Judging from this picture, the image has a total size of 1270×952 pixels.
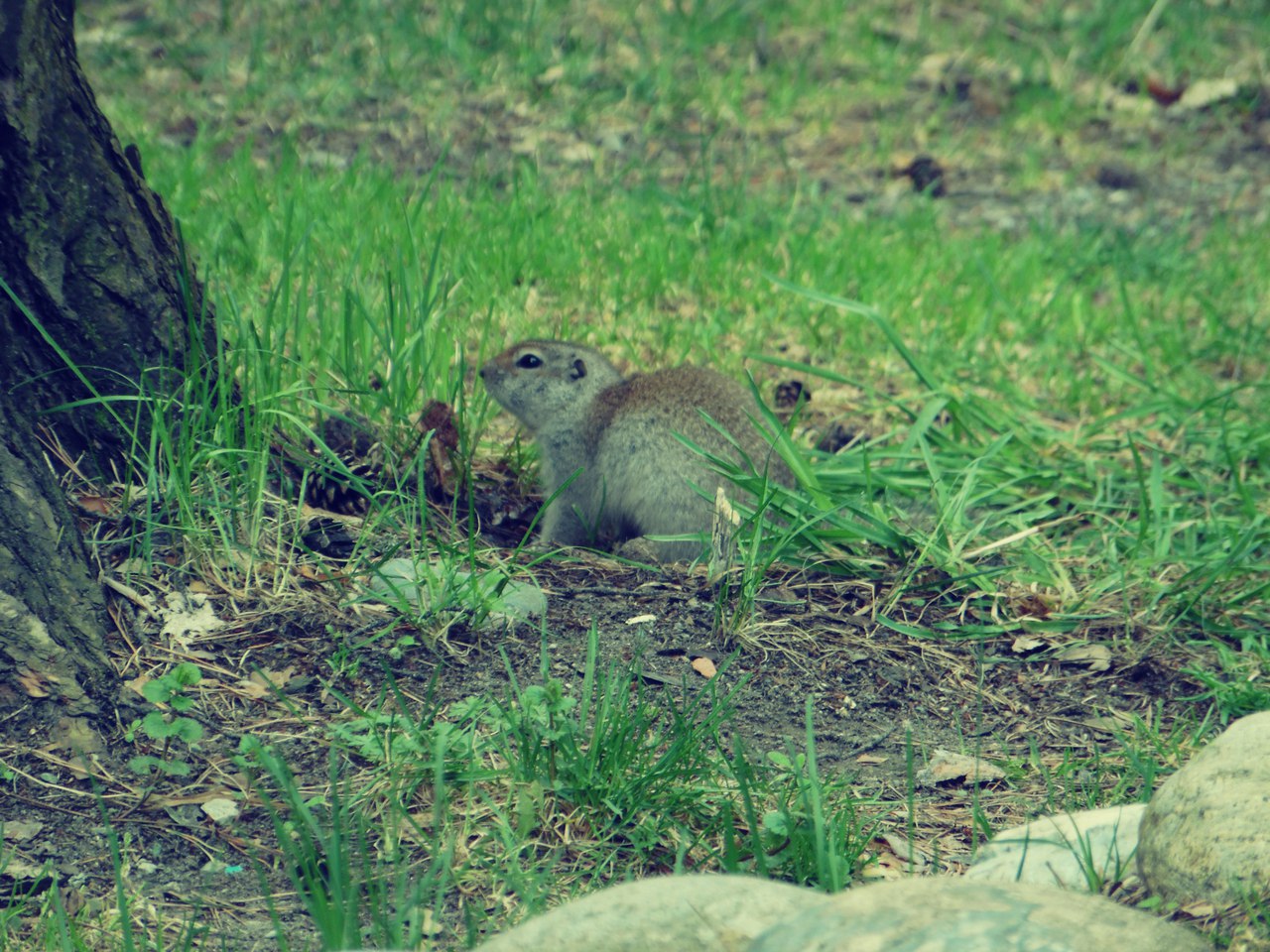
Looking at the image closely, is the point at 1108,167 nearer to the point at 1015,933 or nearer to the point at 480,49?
the point at 480,49

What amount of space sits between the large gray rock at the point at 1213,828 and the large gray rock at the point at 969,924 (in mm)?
249

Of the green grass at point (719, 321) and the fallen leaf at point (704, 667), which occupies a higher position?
the green grass at point (719, 321)

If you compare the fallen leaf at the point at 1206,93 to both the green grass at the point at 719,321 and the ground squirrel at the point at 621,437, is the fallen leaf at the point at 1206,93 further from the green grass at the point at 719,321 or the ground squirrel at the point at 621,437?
the ground squirrel at the point at 621,437

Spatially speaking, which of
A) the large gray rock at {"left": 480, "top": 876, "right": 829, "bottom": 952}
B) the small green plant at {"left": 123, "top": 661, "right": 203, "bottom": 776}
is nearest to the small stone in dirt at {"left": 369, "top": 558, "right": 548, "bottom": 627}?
the small green plant at {"left": 123, "top": 661, "right": 203, "bottom": 776}

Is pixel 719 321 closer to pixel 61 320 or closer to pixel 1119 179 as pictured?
pixel 61 320

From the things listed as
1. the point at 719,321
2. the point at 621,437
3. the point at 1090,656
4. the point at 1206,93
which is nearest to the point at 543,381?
the point at 621,437

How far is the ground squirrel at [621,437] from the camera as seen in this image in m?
4.04

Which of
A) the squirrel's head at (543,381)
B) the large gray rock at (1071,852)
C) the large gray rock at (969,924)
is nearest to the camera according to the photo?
the large gray rock at (969,924)

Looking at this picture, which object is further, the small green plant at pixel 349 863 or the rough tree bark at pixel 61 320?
the rough tree bark at pixel 61 320

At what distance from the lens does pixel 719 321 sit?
5.35 m

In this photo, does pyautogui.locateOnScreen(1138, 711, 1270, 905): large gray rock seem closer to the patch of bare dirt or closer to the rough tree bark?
the patch of bare dirt

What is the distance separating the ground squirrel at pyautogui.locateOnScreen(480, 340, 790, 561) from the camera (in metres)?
4.04

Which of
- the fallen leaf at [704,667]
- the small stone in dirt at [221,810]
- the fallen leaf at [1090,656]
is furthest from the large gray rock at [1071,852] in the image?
the small stone in dirt at [221,810]

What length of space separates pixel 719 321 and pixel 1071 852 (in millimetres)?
3167
